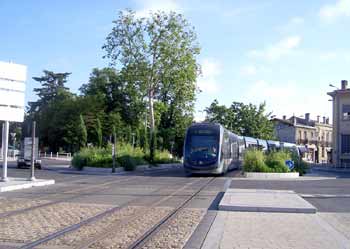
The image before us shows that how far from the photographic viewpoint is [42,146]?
304ft

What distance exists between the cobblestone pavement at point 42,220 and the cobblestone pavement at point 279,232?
3.62m

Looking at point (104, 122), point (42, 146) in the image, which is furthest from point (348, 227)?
point (42, 146)

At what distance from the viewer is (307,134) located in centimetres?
12338

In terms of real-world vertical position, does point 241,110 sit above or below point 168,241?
above

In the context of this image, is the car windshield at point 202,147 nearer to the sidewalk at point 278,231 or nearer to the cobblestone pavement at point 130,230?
the cobblestone pavement at point 130,230

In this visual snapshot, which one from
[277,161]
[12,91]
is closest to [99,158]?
[277,161]

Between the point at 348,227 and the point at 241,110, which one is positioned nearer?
the point at 348,227

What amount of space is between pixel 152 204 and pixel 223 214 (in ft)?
11.1

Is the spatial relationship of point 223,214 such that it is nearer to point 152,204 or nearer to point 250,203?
point 250,203

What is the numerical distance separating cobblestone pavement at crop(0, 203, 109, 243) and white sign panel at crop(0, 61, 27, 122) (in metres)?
9.64

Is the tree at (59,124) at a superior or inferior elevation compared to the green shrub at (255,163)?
superior

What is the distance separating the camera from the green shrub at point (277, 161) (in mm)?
35219

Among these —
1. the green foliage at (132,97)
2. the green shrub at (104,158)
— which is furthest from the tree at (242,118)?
the green shrub at (104,158)

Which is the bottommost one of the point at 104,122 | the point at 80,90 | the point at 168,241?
the point at 168,241
